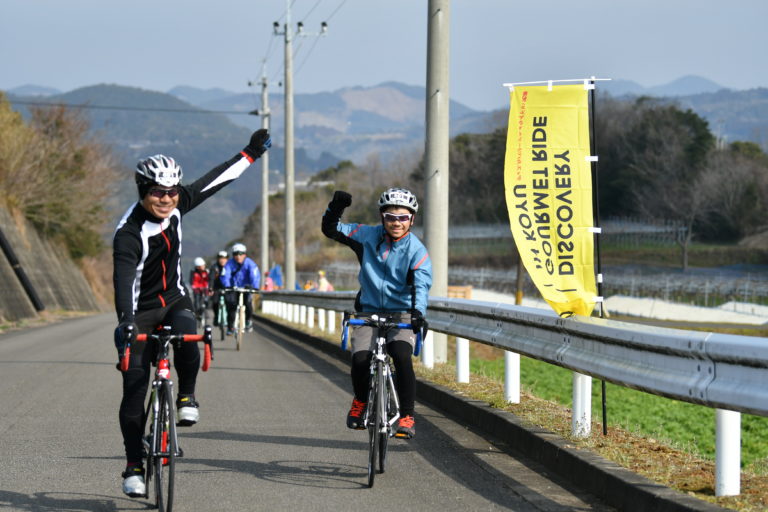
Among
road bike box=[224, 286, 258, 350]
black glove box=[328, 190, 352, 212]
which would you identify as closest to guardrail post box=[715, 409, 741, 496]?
black glove box=[328, 190, 352, 212]

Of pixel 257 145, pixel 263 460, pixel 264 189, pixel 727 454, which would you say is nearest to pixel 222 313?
pixel 263 460

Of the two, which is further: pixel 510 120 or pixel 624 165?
pixel 624 165

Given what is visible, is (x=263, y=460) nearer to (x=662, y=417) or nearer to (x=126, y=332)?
(x=126, y=332)

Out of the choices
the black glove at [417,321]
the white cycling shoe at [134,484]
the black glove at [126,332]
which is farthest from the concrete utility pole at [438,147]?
the black glove at [126,332]

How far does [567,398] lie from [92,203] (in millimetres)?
52497

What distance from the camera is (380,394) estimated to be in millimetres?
7562

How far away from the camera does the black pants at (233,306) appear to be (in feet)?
70.7

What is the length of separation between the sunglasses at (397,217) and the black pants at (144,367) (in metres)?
1.79

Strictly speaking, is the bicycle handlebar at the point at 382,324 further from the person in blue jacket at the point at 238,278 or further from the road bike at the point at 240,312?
the person in blue jacket at the point at 238,278

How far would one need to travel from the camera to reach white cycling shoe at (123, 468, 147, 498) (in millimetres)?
6250

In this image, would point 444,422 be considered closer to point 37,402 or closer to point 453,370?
point 453,370

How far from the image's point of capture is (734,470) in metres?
5.87

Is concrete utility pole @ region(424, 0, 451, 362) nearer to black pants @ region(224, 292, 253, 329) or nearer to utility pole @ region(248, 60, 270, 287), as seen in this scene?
black pants @ region(224, 292, 253, 329)

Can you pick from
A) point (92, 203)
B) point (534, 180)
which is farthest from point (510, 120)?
point (92, 203)
